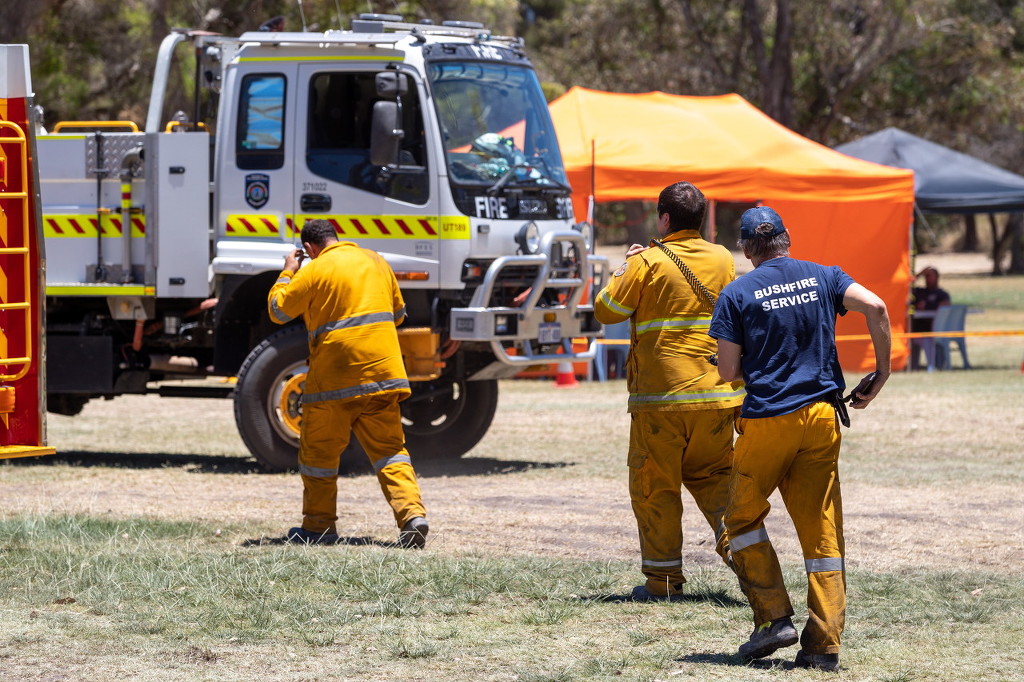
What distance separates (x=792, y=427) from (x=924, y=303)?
630 inches

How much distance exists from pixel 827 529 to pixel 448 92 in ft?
19.7

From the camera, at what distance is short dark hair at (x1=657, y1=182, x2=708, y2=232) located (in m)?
6.50

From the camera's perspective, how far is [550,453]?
12.2 meters

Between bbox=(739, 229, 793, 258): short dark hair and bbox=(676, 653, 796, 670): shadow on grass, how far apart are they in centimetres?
148

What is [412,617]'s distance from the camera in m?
6.18

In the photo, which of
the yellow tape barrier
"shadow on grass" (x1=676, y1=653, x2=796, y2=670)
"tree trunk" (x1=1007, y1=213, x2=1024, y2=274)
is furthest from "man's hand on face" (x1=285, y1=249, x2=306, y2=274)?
"tree trunk" (x1=1007, y1=213, x2=1024, y2=274)

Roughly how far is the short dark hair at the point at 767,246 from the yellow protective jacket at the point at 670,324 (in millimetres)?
971

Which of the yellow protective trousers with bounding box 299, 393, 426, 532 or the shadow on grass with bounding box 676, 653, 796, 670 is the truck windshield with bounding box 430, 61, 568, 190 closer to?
the yellow protective trousers with bounding box 299, 393, 426, 532

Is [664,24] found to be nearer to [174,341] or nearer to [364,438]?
[174,341]

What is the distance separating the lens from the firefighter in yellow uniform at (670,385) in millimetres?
6457

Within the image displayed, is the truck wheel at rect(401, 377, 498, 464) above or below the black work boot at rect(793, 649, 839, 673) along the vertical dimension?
below

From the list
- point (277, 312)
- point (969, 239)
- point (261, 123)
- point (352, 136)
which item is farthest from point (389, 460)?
point (969, 239)

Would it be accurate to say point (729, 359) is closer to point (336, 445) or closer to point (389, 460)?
point (389, 460)

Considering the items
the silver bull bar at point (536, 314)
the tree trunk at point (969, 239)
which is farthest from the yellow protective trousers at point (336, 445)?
the tree trunk at point (969, 239)
